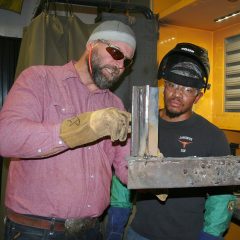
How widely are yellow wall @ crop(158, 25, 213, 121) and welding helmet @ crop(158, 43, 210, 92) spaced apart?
42 centimetres

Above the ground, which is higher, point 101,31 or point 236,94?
point 101,31

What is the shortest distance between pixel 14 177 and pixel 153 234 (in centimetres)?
70

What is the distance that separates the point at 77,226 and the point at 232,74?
4.49 ft

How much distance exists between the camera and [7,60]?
2711 mm

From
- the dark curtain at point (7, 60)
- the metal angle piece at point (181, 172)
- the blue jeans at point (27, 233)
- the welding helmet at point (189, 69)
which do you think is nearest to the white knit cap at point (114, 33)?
the welding helmet at point (189, 69)

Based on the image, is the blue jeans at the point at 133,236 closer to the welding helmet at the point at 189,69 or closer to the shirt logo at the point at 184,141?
the shirt logo at the point at 184,141

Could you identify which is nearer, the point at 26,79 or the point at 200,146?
the point at 26,79

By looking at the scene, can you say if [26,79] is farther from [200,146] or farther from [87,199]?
[200,146]

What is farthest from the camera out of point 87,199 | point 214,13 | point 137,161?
point 214,13

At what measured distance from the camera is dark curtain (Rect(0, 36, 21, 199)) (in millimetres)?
2695

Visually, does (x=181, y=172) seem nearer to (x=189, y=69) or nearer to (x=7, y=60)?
(x=189, y=69)

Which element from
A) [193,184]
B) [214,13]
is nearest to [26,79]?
[193,184]

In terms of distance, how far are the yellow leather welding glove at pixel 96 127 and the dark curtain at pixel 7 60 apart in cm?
193

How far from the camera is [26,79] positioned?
4.02 feet
